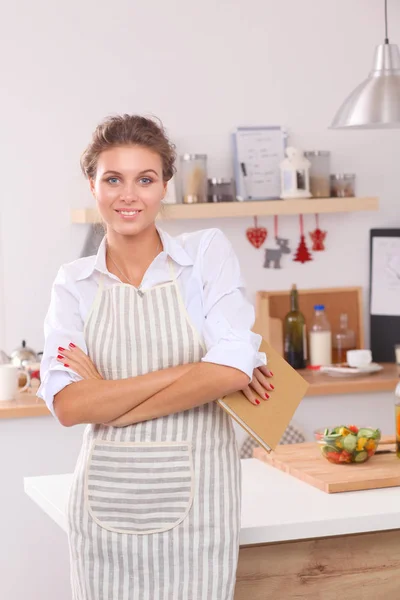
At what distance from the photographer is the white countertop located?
7.07 ft

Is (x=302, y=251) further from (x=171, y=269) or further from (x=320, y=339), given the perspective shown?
(x=171, y=269)

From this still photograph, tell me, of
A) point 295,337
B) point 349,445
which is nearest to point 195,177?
point 295,337

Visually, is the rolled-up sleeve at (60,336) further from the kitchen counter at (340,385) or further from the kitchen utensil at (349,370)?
the kitchen utensil at (349,370)

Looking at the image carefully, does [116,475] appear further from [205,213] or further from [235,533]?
[205,213]

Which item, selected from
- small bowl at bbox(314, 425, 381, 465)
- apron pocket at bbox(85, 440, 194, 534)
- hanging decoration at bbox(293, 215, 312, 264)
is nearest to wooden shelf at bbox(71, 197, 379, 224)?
hanging decoration at bbox(293, 215, 312, 264)

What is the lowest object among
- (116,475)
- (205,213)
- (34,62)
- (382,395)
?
(382,395)

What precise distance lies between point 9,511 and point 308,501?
1.74 meters

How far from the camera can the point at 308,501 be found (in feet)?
7.67

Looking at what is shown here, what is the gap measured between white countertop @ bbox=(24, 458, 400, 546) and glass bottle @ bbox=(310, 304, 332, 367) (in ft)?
6.01

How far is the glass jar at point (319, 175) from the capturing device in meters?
4.35

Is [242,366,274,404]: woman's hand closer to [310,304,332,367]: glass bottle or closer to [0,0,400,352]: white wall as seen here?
[0,0,400,352]: white wall

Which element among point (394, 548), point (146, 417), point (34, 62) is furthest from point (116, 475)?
point (34, 62)

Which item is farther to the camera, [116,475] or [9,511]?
[9,511]

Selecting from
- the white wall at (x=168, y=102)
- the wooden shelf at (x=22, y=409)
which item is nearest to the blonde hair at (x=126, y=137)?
the wooden shelf at (x=22, y=409)
